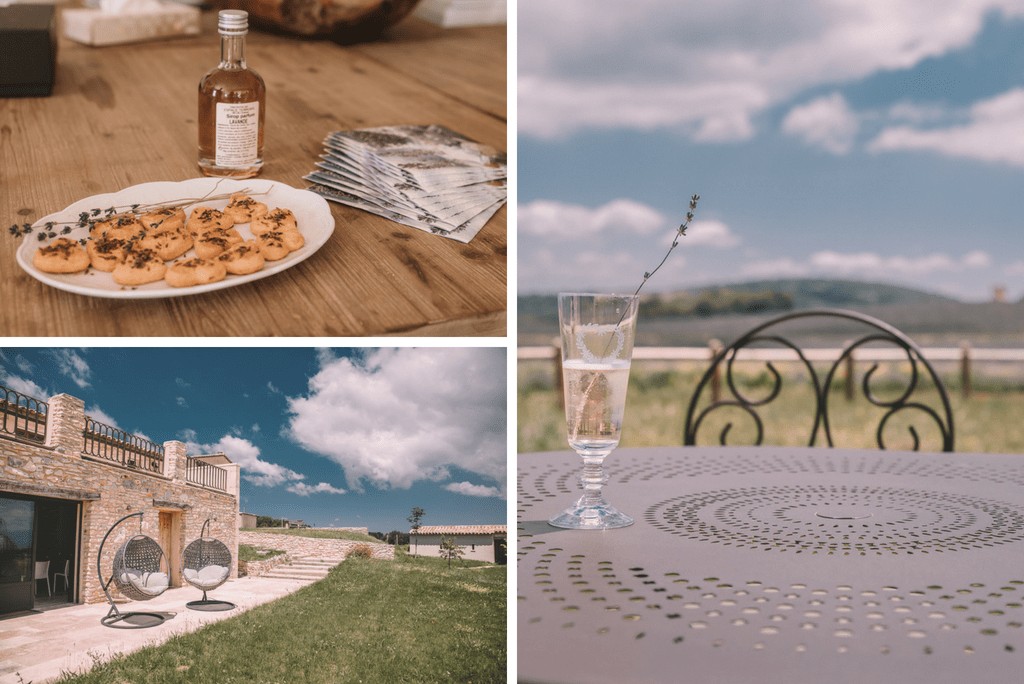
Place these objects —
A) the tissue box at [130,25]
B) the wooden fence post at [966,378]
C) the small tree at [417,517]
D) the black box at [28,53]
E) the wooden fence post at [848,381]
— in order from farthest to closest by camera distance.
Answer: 1. the wooden fence post at [966,378]
2. the wooden fence post at [848,381]
3. the tissue box at [130,25]
4. the black box at [28,53]
5. the small tree at [417,517]

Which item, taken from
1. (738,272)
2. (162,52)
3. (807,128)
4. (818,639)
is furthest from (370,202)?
(807,128)

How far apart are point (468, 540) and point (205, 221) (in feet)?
1.98

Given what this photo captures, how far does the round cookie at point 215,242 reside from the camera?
1.12 metres

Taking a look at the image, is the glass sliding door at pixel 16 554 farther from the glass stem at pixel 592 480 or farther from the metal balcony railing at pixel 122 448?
the glass stem at pixel 592 480

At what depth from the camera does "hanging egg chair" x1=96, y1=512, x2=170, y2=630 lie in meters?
1.41

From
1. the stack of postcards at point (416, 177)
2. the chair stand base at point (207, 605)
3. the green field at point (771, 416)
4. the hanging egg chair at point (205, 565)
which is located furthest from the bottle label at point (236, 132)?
the green field at point (771, 416)

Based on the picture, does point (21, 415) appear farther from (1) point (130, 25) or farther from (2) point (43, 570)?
(1) point (130, 25)

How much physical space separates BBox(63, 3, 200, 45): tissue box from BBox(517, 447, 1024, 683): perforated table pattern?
182 cm

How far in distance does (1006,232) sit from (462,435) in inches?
324

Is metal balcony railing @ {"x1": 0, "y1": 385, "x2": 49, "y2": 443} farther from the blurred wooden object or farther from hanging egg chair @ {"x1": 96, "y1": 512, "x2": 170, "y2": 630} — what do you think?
the blurred wooden object

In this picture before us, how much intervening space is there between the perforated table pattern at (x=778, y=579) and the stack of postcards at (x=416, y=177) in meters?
0.38

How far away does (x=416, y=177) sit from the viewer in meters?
1.50

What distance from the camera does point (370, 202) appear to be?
140cm

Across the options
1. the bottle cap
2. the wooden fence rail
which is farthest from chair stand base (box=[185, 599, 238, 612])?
the wooden fence rail
